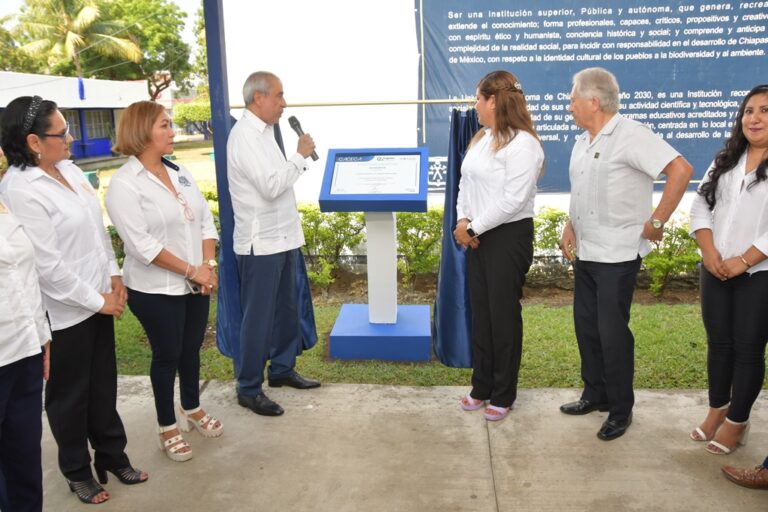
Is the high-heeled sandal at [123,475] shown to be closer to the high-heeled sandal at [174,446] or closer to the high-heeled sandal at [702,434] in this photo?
the high-heeled sandal at [174,446]

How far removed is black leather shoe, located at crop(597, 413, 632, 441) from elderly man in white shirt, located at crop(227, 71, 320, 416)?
1844 millimetres

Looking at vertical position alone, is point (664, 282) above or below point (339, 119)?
below

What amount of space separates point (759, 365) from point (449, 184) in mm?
2075

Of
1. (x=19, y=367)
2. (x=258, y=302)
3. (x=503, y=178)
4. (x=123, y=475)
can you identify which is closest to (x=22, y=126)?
(x=19, y=367)

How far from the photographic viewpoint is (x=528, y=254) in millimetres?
3684

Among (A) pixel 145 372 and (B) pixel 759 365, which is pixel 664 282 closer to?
(B) pixel 759 365

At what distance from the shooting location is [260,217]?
374 centimetres

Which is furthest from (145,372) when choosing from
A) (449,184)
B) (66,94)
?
(66,94)

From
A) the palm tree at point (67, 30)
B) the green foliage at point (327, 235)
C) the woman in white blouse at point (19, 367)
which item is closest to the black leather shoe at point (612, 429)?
the woman in white blouse at point (19, 367)

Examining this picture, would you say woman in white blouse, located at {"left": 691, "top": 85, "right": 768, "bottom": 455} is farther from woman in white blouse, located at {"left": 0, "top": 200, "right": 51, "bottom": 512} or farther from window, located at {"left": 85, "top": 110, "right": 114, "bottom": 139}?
window, located at {"left": 85, "top": 110, "right": 114, "bottom": 139}

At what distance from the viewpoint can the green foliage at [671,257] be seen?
6.09 metres

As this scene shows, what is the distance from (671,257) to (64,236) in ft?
17.5

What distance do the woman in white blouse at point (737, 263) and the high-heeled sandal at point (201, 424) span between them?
8.66 ft

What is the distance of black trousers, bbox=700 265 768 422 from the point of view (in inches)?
123
